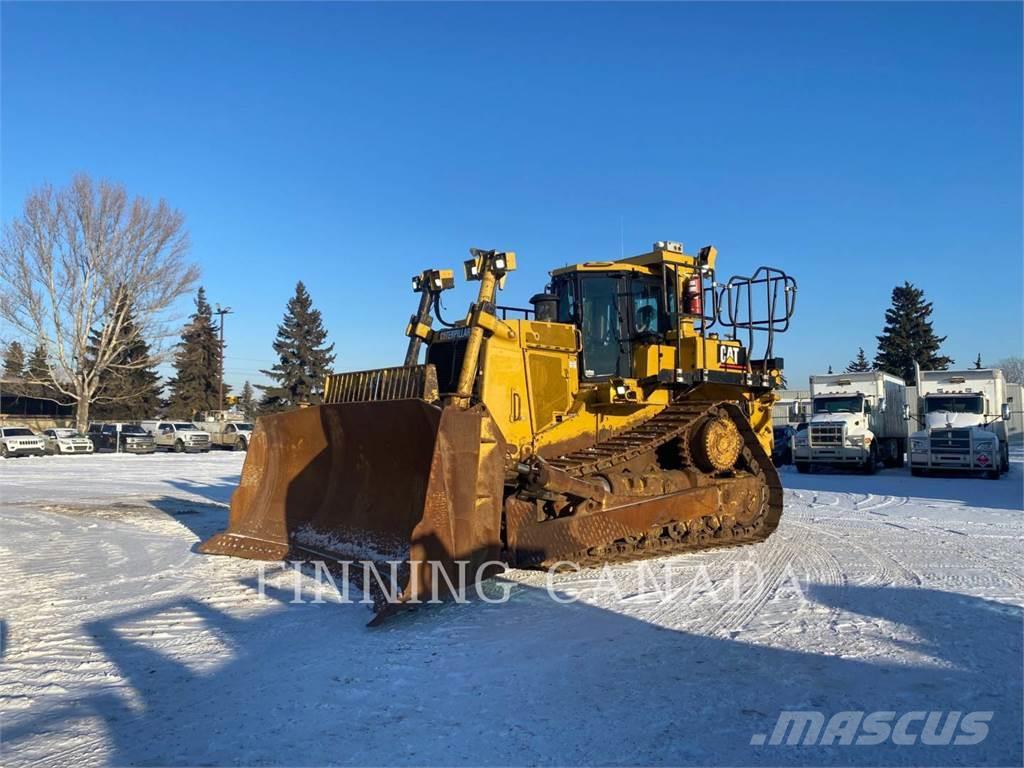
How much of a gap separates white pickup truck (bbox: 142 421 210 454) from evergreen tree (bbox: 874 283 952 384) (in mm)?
37304

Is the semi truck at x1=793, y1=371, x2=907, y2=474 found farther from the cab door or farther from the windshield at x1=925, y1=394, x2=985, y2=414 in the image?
the cab door

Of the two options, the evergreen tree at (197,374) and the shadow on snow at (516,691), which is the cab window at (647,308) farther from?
the evergreen tree at (197,374)

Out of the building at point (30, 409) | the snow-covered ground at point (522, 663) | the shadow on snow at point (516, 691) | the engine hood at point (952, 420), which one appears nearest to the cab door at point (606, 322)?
the snow-covered ground at point (522, 663)

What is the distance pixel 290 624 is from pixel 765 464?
6.01 m

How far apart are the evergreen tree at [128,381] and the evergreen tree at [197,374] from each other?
5.00 ft

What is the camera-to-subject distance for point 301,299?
50344 millimetres

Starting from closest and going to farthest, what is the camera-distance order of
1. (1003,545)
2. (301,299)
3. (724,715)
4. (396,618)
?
(724,715), (396,618), (1003,545), (301,299)

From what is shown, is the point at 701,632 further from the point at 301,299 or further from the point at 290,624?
the point at 301,299

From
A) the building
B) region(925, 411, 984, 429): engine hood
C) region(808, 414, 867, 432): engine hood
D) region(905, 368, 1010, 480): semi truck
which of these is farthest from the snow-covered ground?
the building

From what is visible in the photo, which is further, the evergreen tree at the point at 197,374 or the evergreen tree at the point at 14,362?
the evergreen tree at the point at 197,374

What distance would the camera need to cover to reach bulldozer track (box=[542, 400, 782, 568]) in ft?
25.2

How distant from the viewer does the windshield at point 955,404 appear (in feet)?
72.3

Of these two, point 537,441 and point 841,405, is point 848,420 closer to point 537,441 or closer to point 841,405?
point 841,405

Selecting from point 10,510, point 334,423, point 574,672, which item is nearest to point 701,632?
point 574,672
